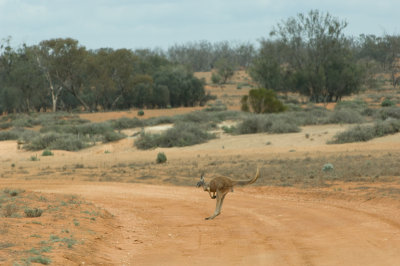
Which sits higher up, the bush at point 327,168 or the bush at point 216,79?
the bush at point 216,79

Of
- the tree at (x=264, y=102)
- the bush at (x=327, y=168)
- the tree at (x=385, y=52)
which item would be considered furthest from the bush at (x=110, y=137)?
the tree at (x=385, y=52)

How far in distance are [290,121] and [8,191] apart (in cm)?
2416

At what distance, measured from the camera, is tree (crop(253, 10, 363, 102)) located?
55.9 meters

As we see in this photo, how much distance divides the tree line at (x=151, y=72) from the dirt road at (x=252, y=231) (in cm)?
4280

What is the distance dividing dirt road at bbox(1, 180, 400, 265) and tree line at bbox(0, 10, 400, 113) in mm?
42804

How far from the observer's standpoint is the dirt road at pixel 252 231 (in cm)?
832

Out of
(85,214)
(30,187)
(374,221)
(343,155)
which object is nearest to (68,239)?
(85,214)

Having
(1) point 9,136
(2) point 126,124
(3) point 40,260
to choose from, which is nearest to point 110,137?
(2) point 126,124

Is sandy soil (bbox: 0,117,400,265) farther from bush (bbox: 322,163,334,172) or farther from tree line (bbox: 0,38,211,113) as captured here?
tree line (bbox: 0,38,211,113)

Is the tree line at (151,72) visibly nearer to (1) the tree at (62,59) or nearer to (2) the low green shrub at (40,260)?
(1) the tree at (62,59)

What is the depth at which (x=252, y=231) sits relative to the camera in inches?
411

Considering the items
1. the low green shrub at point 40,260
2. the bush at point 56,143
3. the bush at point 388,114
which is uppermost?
the bush at point 388,114

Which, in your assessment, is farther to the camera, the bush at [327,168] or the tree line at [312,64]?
the tree line at [312,64]

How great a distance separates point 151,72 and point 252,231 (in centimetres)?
7264
